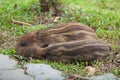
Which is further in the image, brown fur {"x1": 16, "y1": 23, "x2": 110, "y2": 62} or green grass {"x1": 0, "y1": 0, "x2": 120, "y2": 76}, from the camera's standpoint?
green grass {"x1": 0, "y1": 0, "x2": 120, "y2": 76}

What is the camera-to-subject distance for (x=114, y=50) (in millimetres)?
6367

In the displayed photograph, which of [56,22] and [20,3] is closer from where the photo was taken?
[56,22]

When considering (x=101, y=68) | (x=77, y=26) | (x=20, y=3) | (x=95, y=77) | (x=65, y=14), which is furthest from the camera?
(x=20, y=3)

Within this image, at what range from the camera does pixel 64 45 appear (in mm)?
5938

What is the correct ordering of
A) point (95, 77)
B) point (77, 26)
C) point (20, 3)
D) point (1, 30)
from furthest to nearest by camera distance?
point (20, 3), point (1, 30), point (77, 26), point (95, 77)

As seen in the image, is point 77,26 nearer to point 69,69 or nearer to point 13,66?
point 69,69

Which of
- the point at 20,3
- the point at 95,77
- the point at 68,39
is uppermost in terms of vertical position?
the point at 20,3

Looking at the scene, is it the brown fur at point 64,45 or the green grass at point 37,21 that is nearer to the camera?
the brown fur at point 64,45

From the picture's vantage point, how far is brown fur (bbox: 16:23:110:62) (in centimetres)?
592

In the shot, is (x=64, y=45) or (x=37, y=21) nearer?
(x=64, y=45)

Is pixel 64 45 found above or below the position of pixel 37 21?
below

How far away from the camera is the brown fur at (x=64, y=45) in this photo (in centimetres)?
592

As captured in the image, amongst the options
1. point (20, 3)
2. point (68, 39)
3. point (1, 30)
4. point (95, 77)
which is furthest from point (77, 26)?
point (20, 3)

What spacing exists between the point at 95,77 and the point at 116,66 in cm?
60
